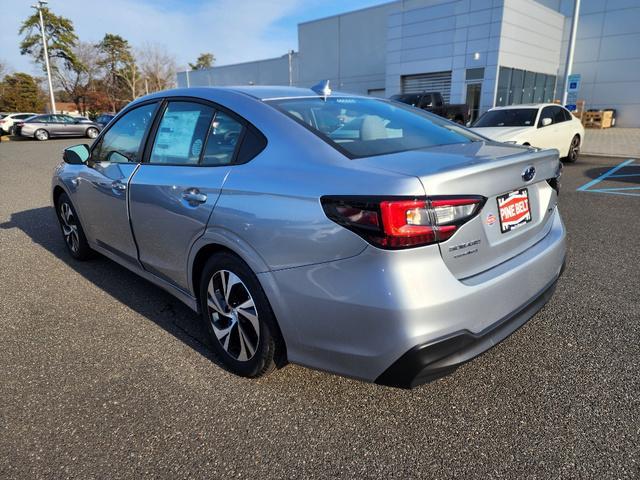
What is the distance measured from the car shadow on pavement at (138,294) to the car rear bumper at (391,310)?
1027mm

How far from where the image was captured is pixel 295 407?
7.64 ft

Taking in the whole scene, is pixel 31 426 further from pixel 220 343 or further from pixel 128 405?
pixel 220 343

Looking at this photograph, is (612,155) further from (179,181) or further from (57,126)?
(57,126)

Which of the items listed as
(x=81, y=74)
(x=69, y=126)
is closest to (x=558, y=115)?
(x=69, y=126)

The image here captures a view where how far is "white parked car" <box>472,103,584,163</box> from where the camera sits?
10141mm

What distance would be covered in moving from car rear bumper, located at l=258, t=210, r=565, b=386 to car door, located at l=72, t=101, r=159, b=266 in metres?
1.72

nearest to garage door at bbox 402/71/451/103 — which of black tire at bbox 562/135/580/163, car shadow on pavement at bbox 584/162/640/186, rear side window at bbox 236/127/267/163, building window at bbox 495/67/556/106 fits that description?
building window at bbox 495/67/556/106

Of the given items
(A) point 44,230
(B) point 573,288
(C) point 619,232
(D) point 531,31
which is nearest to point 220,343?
(B) point 573,288

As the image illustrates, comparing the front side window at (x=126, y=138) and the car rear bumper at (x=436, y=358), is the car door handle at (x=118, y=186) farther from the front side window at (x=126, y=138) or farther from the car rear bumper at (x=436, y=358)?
the car rear bumper at (x=436, y=358)

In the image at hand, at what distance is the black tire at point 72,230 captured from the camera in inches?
171

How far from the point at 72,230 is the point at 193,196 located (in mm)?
2629

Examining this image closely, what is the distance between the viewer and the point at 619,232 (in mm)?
5332

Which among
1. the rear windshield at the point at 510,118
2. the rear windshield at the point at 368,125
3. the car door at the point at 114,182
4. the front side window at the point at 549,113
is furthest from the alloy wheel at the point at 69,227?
the front side window at the point at 549,113

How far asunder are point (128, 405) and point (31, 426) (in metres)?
0.45
